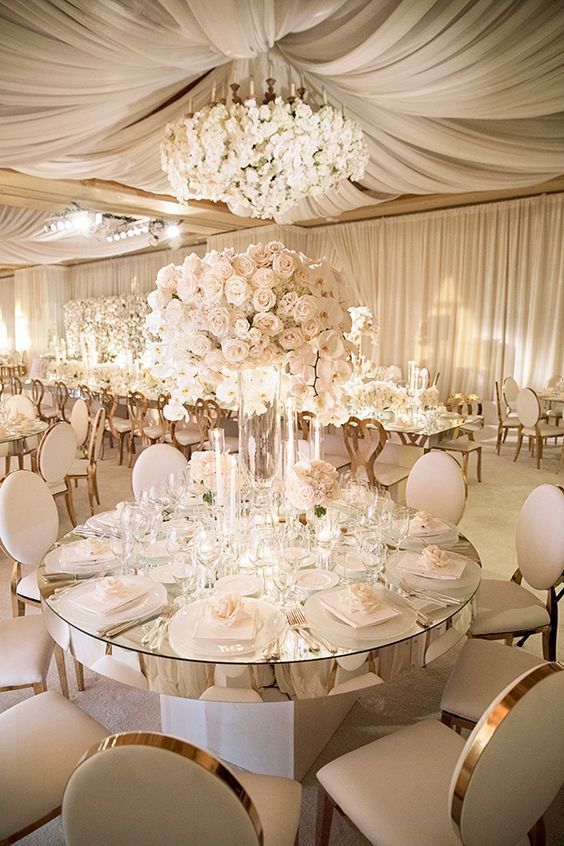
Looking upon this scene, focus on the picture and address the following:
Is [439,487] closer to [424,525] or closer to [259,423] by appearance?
[424,525]

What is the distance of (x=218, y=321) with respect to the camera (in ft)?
6.52

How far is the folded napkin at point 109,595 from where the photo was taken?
179cm

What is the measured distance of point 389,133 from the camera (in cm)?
435

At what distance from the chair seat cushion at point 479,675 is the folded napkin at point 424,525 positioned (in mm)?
440

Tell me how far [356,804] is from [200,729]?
0.93 metres

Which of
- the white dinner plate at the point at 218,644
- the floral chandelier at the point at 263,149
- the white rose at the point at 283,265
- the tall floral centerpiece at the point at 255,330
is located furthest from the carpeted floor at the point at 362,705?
the floral chandelier at the point at 263,149

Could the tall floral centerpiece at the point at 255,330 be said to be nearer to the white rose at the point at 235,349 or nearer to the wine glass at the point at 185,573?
the white rose at the point at 235,349

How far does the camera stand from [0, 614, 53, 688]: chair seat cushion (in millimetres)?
2043

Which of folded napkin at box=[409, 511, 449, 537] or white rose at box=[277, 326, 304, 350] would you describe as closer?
white rose at box=[277, 326, 304, 350]

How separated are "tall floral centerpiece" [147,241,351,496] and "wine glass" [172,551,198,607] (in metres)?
0.52

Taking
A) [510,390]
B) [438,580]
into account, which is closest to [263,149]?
[438,580]

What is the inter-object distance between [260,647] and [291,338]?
40.5 inches

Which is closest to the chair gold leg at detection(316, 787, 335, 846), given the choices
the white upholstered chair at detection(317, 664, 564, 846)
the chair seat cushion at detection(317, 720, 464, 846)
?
the white upholstered chair at detection(317, 664, 564, 846)

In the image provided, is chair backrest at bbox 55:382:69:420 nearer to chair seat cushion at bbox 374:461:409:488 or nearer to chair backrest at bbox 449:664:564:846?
chair seat cushion at bbox 374:461:409:488
